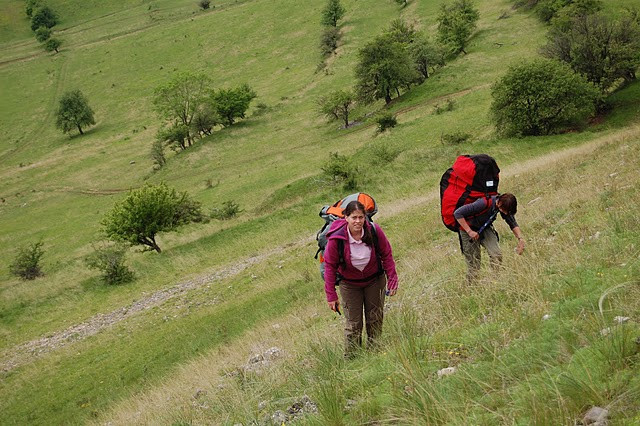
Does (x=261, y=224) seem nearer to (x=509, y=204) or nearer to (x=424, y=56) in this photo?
(x=509, y=204)

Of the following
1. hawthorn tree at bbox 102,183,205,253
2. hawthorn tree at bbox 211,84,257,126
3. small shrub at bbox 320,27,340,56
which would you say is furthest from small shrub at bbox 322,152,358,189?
small shrub at bbox 320,27,340,56

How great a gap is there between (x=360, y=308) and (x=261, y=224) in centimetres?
2091

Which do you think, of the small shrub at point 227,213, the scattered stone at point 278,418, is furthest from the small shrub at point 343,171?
the scattered stone at point 278,418

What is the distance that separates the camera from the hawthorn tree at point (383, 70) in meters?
50.6

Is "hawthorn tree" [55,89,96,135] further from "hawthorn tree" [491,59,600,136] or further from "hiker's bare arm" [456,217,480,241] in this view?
"hiker's bare arm" [456,217,480,241]

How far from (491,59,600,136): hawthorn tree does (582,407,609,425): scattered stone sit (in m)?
28.5

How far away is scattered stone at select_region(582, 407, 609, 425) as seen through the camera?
10.0ft

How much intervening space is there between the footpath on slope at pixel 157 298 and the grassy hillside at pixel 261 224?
23 cm

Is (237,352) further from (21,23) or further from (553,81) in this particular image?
(21,23)

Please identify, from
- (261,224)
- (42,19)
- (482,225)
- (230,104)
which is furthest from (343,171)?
(42,19)

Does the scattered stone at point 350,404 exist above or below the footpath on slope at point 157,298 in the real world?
above

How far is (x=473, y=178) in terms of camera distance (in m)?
7.20

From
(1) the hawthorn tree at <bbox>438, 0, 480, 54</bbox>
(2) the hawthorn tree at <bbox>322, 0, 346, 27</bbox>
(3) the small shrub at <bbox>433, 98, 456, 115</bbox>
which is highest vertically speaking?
Result: (2) the hawthorn tree at <bbox>322, 0, 346, 27</bbox>

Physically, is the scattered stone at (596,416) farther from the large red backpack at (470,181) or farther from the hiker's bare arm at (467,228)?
the large red backpack at (470,181)
